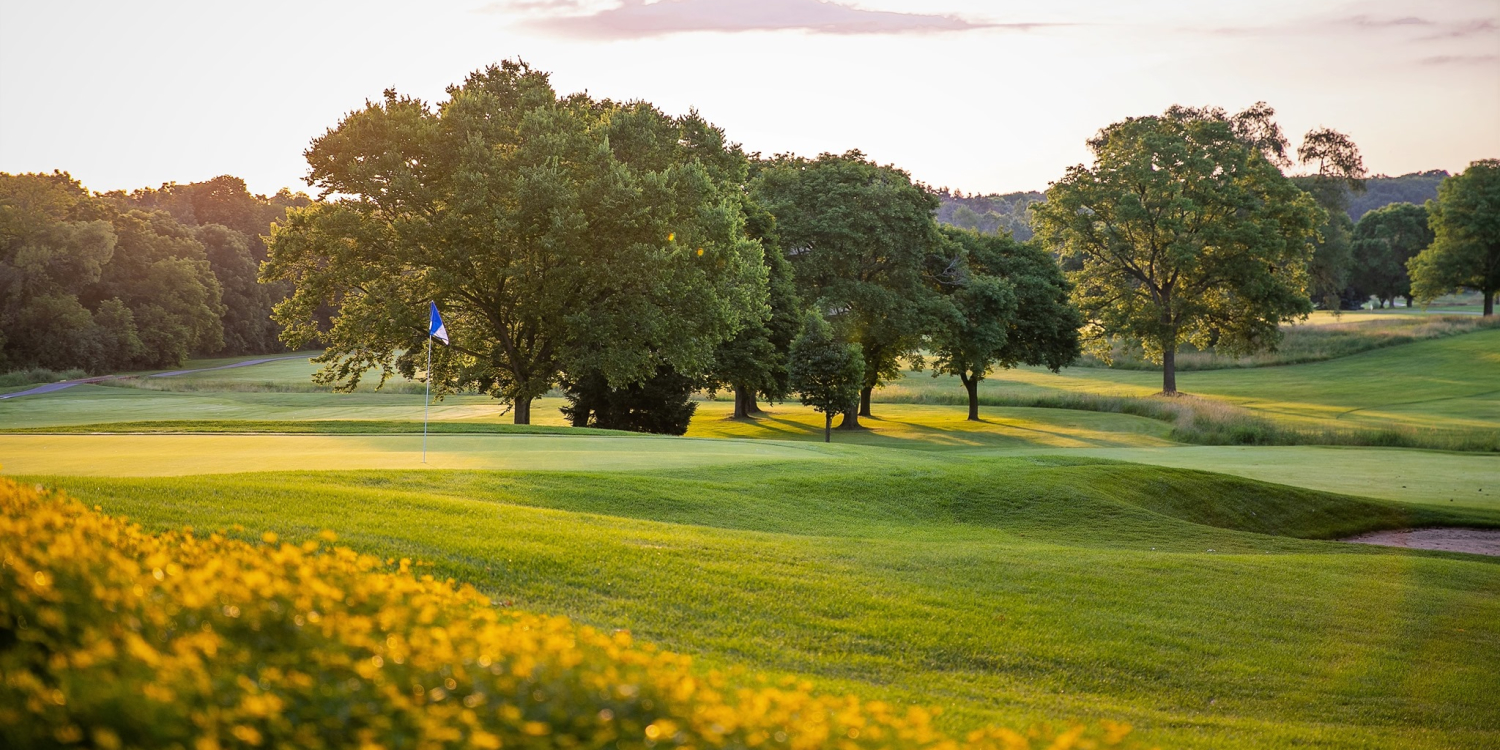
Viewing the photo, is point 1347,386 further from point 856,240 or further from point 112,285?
point 112,285

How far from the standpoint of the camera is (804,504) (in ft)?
58.1

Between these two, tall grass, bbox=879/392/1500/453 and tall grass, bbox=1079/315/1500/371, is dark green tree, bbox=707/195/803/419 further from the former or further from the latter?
tall grass, bbox=1079/315/1500/371

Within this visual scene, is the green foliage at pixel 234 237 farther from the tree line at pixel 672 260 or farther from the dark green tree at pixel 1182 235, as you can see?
the dark green tree at pixel 1182 235

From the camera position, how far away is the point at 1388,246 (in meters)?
113

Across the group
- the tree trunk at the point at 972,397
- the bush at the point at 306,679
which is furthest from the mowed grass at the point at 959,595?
the tree trunk at the point at 972,397

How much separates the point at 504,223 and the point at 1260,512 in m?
21.6

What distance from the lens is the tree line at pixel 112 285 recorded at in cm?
6894

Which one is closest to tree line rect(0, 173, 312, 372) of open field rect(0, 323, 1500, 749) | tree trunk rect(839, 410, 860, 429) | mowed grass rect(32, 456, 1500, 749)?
A: tree trunk rect(839, 410, 860, 429)

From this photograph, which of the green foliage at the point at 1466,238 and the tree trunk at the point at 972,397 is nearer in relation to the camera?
the tree trunk at the point at 972,397

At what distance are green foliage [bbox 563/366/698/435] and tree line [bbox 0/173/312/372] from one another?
30.0 meters

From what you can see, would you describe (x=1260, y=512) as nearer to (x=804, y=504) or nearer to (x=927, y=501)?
(x=927, y=501)

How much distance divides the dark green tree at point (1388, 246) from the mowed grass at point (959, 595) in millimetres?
112161

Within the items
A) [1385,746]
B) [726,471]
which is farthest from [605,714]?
[726,471]

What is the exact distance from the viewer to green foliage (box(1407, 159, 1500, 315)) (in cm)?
8400
